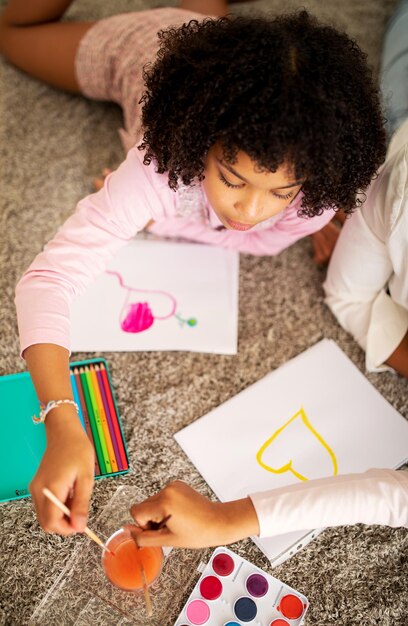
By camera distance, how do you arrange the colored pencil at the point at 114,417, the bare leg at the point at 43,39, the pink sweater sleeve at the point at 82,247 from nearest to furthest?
the pink sweater sleeve at the point at 82,247 → the colored pencil at the point at 114,417 → the bare leg at the point at 43,39

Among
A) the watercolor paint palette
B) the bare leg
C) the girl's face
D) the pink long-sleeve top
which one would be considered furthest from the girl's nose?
the bare leg

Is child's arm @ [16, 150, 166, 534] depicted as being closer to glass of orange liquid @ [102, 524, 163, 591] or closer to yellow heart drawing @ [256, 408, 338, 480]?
glass of orange liquid @ [102, 524, 163, 591]

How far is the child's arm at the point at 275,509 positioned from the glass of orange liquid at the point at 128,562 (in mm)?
65

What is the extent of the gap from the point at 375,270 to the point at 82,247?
0.40 meters

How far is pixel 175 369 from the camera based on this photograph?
0.81m

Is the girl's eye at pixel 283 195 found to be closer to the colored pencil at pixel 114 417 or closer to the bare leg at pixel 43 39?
the colored pencil at pixel 114 417

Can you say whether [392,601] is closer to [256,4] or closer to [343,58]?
[343,58]

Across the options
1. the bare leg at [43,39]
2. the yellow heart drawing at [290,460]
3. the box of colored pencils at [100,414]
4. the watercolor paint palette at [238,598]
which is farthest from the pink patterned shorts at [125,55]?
the watercolor paint palette at [238,598]

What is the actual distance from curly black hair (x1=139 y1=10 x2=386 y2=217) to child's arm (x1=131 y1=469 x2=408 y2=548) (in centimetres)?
31

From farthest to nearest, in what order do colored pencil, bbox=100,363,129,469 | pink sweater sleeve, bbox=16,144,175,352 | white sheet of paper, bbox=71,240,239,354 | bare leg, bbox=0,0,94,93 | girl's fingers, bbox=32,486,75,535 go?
1. bare leg, bbox=0,0,94,93
2. white sheet of paper, bbox=71,240,239,354
3. colored pencil, bbox=100,363,129,469
4. pink sweater sleeve, bbox=16,144,175,352
5. girl's fingers, bbox=32,486,75,535

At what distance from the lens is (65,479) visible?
51 centimetres

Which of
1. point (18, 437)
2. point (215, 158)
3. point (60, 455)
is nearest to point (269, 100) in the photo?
point (215, 158)

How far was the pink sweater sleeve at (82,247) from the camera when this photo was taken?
2.01 ft

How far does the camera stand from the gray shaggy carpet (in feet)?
2.18
